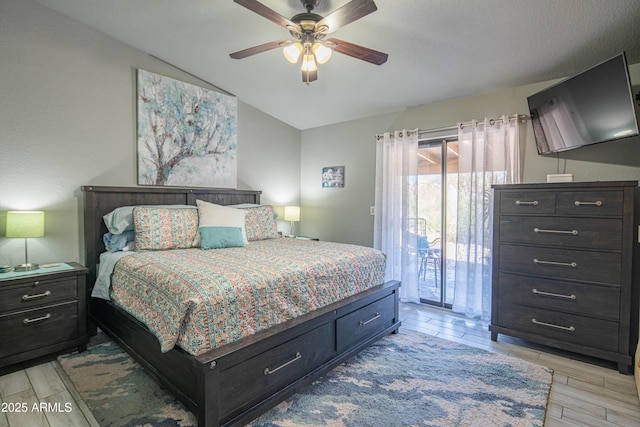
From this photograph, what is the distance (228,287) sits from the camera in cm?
177

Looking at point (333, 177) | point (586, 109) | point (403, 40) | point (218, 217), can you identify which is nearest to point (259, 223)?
point (218, 217)

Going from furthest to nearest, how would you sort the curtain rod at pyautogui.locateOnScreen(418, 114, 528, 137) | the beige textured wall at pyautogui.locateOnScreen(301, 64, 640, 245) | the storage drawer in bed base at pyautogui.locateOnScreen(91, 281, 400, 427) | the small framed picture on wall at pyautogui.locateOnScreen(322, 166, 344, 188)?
the small framed picture on wall at pyautogui.locateOnScreen(322, 166, 344, 188), the curtain rod at pyautogui.locateOnScreen(418, 114, 528, 137), the beige textured wall at pyautogui.locateOnScreen(301, 64, 640, 245), the storage drawer in bed base at pyautogui.locateOnScreen(91, 281, 400, 427)

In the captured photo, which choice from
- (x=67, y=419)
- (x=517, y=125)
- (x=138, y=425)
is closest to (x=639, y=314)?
(x=517, y=125)

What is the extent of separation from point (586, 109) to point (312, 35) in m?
2.12

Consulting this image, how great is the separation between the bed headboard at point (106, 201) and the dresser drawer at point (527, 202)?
10.4ft

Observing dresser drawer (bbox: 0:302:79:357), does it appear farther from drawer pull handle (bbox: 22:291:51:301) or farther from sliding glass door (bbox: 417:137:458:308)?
sliding glass door (bbox: 417:137:458:308)

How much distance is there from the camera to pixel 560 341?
2.55 meters

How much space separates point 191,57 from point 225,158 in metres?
1.19

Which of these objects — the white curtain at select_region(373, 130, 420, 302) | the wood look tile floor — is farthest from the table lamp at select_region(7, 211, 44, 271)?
the white curtain at select_region(373, 130, 420, 302)

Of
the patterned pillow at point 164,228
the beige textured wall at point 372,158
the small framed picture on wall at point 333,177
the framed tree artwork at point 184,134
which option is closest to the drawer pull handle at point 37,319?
the patterned pillow at point 164,228

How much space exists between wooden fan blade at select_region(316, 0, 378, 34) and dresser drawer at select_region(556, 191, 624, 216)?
204cm

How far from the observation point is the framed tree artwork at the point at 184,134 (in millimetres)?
3400

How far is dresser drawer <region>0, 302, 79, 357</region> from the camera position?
2285mm

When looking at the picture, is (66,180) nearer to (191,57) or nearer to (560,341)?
(191,57)
